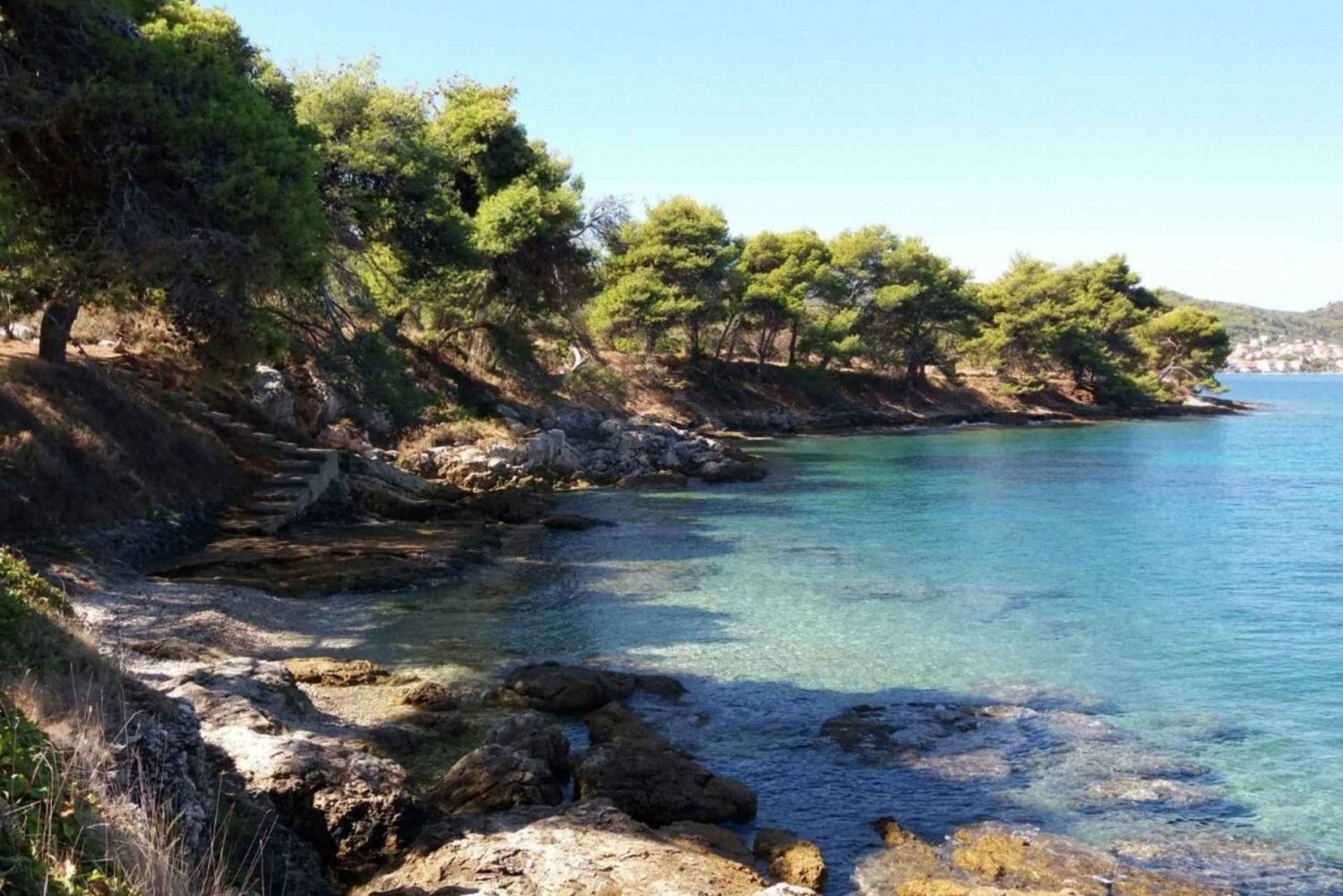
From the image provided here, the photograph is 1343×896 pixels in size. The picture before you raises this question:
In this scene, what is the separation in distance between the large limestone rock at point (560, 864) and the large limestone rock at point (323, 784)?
0.36 meters

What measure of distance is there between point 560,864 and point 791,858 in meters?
2.18

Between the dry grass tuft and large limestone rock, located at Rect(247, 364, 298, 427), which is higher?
large limestone rock, located at Rect(247, 364, 298, 427)

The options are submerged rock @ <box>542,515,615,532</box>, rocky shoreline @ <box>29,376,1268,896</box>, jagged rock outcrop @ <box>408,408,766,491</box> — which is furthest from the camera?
jagged rock outcrop @ <box>408,408,766,491</box>

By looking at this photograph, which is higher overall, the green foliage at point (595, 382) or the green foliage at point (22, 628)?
the green foliage at point (595, 382)

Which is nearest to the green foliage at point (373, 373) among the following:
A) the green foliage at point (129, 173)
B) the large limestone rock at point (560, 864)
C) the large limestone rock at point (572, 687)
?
the green foliage at point (129, 173)

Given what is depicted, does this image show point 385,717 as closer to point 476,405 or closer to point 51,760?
point 51,760

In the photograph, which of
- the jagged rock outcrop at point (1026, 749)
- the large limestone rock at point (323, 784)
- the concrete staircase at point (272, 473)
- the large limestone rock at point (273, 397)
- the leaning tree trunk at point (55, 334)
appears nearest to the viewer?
the large limestone rock at point (323, 784)

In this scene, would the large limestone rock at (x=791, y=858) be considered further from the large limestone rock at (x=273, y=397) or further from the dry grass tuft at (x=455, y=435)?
the dry grass tuft at (x=455, y=435)

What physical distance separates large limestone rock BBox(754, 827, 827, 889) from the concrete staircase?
53.9ft

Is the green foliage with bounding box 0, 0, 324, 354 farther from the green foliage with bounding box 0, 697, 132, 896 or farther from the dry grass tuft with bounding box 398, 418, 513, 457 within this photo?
the dry grass tuft with bounding box 398, 418, 513, 457

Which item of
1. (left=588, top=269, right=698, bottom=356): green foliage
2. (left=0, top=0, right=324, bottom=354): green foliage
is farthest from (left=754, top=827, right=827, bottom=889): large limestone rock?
(left=588, top=269, right=698, bottom=356): green foliage

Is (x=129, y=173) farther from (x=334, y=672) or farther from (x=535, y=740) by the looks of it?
(x=535, y=740)

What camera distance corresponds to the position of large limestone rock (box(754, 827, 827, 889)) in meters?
8.61

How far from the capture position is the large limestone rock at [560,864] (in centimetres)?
762
